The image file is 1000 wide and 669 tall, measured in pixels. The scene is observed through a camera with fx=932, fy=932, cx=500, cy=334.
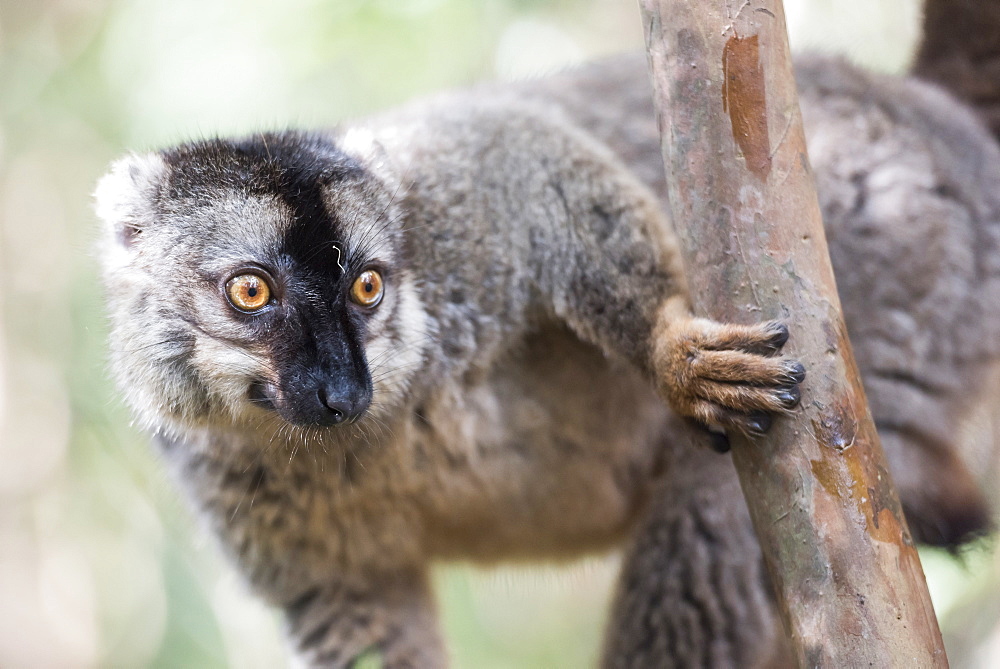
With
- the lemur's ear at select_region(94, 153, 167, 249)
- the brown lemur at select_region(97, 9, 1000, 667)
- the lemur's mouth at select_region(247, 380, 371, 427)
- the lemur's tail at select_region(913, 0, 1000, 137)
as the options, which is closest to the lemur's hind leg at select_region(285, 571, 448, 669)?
the brown lemur at select_region(97, 9, 1000, 667)

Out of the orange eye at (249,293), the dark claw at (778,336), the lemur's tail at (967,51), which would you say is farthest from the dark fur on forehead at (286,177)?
the lemur's tail at (967,51)

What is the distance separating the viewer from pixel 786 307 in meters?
2.24

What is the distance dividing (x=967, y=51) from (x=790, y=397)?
8.28 ft

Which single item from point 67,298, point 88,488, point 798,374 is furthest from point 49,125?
point 798,374

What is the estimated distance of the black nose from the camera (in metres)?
2.47

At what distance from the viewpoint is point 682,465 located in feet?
11.4

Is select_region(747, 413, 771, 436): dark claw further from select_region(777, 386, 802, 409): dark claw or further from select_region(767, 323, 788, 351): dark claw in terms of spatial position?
select_region(767, 323, 788, 351): dark claw

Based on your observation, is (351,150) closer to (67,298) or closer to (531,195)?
(531,195)

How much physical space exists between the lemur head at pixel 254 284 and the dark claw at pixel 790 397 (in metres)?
1.09

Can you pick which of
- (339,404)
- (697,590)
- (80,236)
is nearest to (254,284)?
(339,404)

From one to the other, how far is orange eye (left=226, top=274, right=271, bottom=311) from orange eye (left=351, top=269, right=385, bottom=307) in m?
0.26

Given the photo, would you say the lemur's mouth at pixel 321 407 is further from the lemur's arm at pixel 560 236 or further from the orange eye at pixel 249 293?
the lemur's arm at pixel 560 236

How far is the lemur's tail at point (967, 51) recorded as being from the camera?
375cm

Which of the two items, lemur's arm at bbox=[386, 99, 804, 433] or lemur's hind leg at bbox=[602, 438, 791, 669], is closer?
lemur's arm at bbox=[386, 99, 804, 433]
